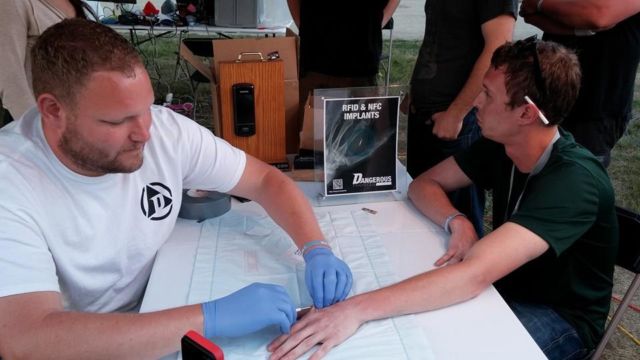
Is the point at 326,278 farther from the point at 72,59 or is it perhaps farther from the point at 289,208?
the point at 72,59

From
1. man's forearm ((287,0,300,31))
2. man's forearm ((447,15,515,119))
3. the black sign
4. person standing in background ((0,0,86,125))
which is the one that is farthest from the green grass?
person standing in background ((0,0,86,125))

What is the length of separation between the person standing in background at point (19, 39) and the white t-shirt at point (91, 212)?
999mm

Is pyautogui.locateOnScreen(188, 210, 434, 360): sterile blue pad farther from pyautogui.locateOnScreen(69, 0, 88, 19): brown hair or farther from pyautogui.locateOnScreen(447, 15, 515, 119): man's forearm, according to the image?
pyautogui.locateOnScreen(69, 0, 88, 19): brown hair

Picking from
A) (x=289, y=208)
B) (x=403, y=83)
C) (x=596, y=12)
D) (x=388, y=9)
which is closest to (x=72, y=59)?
(x=289, y=208)

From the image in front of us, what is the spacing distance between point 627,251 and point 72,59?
53.4 inches

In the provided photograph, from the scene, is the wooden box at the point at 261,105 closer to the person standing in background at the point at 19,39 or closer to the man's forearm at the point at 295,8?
the person standing in background at the point at 19,39

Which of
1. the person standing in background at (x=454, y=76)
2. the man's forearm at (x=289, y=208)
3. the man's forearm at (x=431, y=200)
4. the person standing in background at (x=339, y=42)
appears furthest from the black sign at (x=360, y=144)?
the person standing in background at (x=339, y=42)

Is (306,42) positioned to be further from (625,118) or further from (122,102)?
(122,102)

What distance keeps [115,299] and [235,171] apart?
432 millimetres

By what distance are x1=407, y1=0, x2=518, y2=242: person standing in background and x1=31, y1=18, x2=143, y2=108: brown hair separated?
3.68 feet

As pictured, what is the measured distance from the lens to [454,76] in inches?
75.7

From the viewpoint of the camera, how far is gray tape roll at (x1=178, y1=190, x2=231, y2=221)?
139 cm

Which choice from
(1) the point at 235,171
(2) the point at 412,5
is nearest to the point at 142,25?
(1) the point at 235,171

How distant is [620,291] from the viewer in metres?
2.48
